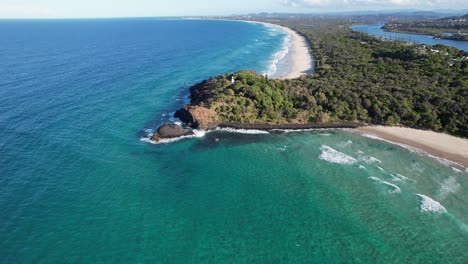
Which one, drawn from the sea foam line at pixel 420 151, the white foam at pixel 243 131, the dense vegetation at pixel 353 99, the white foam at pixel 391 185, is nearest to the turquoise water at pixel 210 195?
the white foam at pixel 391 185

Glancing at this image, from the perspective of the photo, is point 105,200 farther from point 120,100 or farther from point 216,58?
point 216,58

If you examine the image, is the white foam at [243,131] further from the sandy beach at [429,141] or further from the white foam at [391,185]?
the white foam at [391,185]

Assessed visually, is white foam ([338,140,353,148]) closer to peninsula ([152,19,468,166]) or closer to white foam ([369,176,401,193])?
peninsula ([152,19,468,166])

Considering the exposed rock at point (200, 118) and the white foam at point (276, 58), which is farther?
the white foam at point (276, 58)

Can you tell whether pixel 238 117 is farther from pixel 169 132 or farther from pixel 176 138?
pixel 169 132

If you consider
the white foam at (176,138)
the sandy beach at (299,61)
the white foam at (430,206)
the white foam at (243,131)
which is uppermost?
the sandy beach at (299,61)

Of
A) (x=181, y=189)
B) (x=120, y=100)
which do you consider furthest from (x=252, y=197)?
(x=120, y=100)
